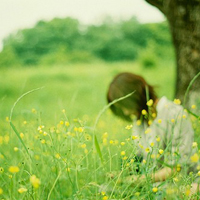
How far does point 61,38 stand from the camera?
33438mm

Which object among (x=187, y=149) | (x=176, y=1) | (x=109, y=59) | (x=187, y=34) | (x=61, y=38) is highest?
(x=176, y=1)

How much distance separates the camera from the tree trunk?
3.01 metres

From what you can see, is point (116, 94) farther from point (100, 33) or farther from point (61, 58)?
point (100, 33)

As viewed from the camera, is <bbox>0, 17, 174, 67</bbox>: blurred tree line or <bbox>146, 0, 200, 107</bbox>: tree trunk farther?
<bbox>0, 17, 174, 67</bbox>: blurred tree line

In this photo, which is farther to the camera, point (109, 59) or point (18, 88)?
point (109, 59)

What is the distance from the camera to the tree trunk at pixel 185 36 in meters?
3.01

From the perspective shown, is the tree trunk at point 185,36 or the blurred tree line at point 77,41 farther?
the blurred tree line at point 77,41

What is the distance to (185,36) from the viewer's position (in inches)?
123

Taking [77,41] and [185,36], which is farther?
[77,41]

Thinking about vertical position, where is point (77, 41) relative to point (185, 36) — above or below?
below

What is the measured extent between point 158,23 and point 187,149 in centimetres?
2782

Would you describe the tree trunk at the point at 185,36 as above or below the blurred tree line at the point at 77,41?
above

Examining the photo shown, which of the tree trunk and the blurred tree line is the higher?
the tree trunk

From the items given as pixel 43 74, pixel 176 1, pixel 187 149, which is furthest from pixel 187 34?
pixel 43 74
